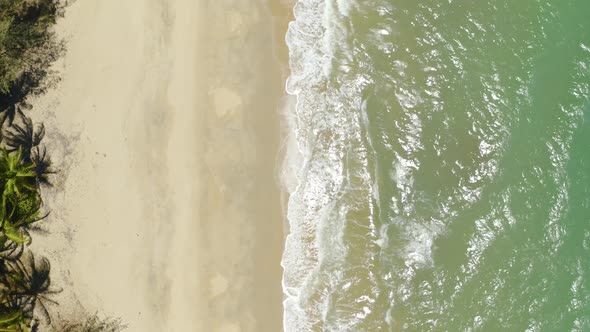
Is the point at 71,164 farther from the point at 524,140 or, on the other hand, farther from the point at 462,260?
the point at 524,140

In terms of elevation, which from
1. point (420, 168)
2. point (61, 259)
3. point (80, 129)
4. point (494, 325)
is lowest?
point (494, 325)

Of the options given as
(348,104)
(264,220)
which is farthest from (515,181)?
(264,220)

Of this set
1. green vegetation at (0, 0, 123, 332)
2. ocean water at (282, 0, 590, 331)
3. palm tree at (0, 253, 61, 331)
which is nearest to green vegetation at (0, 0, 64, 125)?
green vegetation at (0, 0, 123, 332)

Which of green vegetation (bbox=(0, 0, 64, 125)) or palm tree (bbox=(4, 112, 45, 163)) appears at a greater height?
green vegetation (bbox=(0, 0, 64, 125))

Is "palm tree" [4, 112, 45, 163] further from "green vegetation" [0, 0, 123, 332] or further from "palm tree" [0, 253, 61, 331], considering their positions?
"palm tree" [0, 253, 61, 331]

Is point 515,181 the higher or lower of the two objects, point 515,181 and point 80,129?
the lower

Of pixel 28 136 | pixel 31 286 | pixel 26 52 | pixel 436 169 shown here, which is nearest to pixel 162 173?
pixel 28 136
